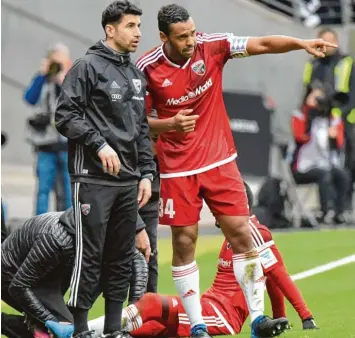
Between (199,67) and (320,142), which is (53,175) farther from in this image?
(199,67)

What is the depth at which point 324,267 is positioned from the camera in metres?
13.5

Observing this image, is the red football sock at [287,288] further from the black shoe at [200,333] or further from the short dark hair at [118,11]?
the short dark hair at [118,11]

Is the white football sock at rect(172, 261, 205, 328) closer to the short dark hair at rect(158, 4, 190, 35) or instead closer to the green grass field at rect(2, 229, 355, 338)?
the green grass field at rect(2, 229, 355, 338)

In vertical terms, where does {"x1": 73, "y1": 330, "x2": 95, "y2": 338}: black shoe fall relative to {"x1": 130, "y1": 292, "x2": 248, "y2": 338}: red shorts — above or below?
above

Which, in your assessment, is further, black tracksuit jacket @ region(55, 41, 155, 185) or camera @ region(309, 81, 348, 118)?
camera @ region(309, 81, 348, 118)

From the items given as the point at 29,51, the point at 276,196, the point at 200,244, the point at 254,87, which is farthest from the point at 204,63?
the point at 254,87

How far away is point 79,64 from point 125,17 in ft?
1.38

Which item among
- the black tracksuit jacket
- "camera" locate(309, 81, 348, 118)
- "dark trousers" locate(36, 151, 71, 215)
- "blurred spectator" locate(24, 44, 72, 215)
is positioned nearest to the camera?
the black tracksuit jacket

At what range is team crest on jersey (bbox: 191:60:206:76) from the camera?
851 cm

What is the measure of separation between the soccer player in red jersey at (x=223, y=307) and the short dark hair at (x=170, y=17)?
146cm

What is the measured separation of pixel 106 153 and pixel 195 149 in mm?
1008

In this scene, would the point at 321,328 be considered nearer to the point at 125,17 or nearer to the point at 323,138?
the point at 125,17

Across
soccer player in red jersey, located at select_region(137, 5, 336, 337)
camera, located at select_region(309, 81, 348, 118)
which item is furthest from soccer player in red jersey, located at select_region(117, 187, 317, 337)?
camera, located at select_region(309, 81, 348, 118)

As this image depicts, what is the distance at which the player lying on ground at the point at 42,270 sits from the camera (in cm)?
829
